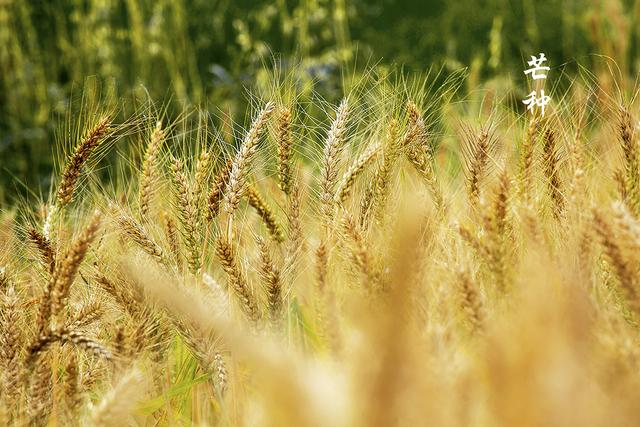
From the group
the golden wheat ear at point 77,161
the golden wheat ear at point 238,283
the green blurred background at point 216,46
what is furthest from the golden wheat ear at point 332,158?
the green blurred background at point 216,46

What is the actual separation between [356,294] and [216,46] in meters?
2.92

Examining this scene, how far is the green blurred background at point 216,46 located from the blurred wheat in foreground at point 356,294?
141 centimetres

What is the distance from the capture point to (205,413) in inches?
38.4

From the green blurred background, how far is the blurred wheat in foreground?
1.41 metres

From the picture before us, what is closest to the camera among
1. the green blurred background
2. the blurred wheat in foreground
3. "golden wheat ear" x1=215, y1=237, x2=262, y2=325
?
the blurred wheat in foreground

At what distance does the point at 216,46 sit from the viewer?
361 centimetres

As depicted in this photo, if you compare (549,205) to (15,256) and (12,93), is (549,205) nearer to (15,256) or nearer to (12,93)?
(15,256)

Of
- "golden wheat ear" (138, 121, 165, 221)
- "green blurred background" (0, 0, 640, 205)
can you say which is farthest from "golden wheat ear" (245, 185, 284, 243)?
"green blurred background" (0, 0, 640, 205)

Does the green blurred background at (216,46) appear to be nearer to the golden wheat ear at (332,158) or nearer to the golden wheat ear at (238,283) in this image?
the golden wheat ear at (332,158)

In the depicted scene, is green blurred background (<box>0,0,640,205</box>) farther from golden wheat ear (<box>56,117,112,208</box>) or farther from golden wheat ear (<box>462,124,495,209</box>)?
golden wheat ear (<box>56,117,112,208</box>)

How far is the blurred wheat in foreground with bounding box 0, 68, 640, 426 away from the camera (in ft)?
1.70

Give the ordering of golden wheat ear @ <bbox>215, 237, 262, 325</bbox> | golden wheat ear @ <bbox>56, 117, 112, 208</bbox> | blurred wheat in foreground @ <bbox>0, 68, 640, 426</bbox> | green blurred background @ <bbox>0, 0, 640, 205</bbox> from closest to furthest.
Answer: blurred wheat in foreground @ <bbox>0, 68, 640, 426</bbox> < golden wheat ear @ <bbox>215, 237, 262, 325</bbox> < golden wheat ear @ <bbox>56, 117, 112, 208</bbox> < green blurred background @ <bbox>0, 0, 640, 205</bbox>

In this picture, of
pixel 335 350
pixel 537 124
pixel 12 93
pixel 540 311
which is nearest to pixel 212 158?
pixel 537 124

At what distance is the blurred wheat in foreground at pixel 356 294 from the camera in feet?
1.70
